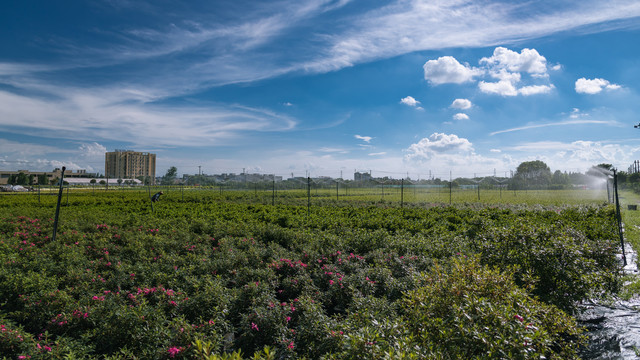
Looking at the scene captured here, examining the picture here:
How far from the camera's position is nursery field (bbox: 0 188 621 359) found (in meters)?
2.94

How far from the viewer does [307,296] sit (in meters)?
4.72

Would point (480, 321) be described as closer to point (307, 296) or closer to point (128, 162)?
point (307, 296)

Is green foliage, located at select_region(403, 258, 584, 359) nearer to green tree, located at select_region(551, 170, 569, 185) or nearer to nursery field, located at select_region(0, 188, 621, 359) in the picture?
nursery field, located at select_region(0, 188, 621, 359)

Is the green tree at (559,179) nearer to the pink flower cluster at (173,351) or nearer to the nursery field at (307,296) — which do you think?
the nursery field at (307,296)

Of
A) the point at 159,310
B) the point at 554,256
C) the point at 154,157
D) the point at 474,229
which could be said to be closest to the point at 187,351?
the point at 159,310

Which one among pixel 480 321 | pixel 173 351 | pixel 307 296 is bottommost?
pixel 173 351

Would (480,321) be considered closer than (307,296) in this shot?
Yes

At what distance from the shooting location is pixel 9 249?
7113 millimetres

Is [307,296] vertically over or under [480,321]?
under

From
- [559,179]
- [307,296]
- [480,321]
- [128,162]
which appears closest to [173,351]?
[307,296]

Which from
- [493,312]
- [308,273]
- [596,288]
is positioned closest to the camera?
[493,312]

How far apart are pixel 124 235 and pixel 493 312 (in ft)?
29.3

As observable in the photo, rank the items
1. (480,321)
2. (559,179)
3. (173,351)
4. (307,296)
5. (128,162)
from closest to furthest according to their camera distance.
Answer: (480,321)
(173,351)
(307,296)
(559,179)
(128,162)

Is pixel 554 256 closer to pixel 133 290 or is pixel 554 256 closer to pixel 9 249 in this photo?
pixel 133 290
